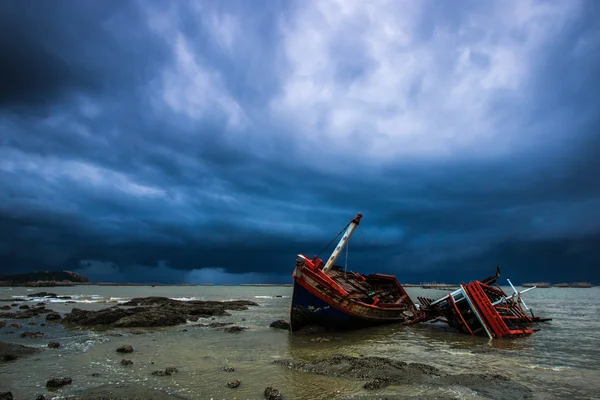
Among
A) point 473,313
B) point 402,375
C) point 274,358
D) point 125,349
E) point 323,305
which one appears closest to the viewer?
point 402,375

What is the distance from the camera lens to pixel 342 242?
26.9m

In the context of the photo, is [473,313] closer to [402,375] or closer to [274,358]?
[402,375]

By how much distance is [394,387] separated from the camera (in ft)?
34.2

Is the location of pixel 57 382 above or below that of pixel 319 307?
below

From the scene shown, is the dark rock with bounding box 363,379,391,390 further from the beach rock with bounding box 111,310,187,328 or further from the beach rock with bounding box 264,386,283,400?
the beach rock with bounding box 111,310,187,328

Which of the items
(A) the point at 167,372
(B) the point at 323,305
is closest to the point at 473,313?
(B) the point at 323,305

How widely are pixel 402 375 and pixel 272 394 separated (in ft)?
15.3

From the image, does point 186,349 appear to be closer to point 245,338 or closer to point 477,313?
point 245,338

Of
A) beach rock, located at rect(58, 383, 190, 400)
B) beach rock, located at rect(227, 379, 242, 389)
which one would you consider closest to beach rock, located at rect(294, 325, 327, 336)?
beach rock, located at rect(227, 379, 242, 389)

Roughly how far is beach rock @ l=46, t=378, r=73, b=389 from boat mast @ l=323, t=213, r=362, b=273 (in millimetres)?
18094

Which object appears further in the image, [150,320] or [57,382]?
[150,320]

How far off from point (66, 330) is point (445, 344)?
74.0 ft

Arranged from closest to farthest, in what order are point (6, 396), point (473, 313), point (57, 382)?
point (6, 396), point (57, 382), point (473, 313)

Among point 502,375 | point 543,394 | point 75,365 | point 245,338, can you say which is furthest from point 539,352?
point 75,365
